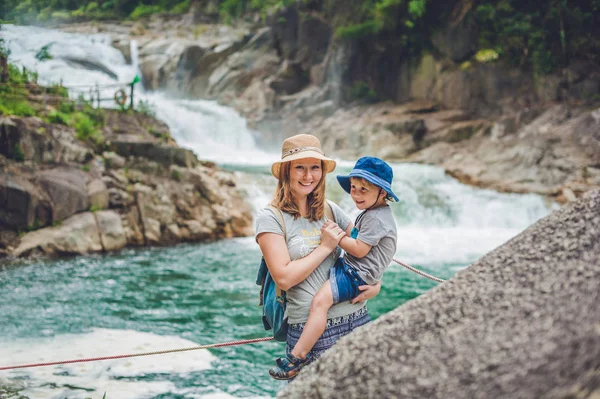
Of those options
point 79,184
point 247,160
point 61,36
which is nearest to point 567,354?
point 79,184

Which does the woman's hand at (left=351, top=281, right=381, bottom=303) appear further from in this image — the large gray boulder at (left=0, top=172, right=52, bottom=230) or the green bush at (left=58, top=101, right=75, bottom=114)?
the green bush at (left=58, top=101, right=75, bottom=114)

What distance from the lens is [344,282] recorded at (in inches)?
91.9

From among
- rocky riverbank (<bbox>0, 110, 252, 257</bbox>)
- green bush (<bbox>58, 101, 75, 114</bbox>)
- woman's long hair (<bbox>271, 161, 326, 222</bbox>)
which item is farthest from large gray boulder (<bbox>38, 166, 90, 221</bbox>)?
woman's long hair (<bbox>271, 161, 326, 222</bbox>)

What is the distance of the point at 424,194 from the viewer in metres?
14.8

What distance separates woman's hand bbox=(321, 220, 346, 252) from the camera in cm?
228

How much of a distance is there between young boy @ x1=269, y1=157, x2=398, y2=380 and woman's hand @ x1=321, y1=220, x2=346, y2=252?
71 mm

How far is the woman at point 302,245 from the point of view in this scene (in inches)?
89.2

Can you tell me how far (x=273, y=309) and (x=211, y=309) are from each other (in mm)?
5246

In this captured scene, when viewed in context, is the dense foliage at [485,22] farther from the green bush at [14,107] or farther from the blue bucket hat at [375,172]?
the blue bucket hat at [375,172]

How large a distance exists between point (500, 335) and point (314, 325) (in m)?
1.03

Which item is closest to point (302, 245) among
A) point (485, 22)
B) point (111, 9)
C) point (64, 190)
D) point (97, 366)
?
point (97, 366)

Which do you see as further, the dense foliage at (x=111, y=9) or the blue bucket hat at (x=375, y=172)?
the dense foliage at (x=111, y=9)

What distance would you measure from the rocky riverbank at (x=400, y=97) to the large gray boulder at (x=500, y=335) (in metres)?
A: 14.0

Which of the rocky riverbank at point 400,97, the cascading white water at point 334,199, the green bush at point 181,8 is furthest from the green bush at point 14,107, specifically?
the green bush at point 181,8
